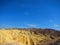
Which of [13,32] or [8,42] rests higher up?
[13,32]

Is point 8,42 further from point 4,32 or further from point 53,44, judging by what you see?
point 53,44

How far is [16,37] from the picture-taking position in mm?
17859

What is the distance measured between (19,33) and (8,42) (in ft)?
11.6

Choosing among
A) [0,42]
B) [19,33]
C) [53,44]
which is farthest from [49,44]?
[0,42]

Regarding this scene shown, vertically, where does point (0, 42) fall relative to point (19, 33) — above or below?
below

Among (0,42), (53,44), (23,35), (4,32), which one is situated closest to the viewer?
(0,42)

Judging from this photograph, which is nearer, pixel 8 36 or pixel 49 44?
pixel 8 36

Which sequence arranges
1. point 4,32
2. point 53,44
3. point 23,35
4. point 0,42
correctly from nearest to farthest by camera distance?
point 0,42
point 4,32
point 23,35
point 53,44

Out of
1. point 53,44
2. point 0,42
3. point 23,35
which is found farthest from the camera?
point 53,44

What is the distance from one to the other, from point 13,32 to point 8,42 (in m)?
2.73

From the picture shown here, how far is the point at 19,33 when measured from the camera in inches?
728

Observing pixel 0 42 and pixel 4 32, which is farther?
pixel 4 32

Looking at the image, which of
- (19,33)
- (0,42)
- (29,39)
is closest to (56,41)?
(29,39)

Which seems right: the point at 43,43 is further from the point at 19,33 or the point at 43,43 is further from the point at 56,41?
the point at 19,33
